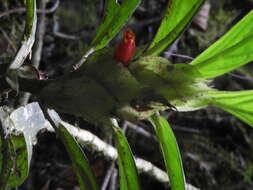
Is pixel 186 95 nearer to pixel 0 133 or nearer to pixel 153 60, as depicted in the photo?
pixel 153 60

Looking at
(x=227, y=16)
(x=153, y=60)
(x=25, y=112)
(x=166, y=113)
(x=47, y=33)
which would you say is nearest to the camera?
(x=153, y=60)

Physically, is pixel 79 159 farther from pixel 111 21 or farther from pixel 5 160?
pixel 111 21

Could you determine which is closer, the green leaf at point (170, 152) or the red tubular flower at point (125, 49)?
the red tubular flower at point (125, 49)

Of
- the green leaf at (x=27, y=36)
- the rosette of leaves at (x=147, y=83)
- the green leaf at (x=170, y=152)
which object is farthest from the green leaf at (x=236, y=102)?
the green leaf at (x=27, y=36)

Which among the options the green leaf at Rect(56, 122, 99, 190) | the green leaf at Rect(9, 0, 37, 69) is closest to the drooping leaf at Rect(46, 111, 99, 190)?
the green leaf at Rect(56, 122, 99, 190)

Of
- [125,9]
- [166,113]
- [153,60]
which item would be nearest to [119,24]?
[125,9]

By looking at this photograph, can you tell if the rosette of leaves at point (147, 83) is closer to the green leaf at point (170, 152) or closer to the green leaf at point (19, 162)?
the green leaf at point (170, 152)
